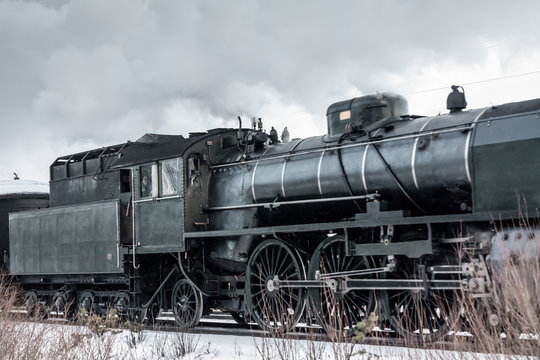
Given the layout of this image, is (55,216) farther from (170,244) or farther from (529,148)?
(529,148)

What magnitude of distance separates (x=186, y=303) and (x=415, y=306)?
15.3 ft

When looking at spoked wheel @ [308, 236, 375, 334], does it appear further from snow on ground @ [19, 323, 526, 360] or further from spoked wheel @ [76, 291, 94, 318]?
spoked wheel @ [76, 291, 94, 318]

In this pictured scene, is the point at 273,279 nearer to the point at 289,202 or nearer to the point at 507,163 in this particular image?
the point at 289,202

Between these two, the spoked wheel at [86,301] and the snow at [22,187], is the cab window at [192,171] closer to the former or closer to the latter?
the spoked wheel at [86,301]

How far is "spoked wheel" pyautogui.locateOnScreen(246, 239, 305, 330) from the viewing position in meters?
10.0

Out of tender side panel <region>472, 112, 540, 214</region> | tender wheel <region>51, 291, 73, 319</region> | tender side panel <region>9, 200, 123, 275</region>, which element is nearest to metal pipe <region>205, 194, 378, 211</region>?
tender side panel <region>472, 112, 540, 214</region>

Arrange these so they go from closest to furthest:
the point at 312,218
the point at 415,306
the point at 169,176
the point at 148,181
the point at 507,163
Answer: the point at 507,163, the point at 415,306, the point at 312,218, the point at 169,176, the point at 148,181

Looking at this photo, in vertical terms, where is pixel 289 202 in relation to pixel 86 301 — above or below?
above

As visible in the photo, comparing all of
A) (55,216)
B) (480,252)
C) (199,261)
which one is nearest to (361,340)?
(480,252)

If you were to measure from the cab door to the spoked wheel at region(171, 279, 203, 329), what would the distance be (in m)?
0.75

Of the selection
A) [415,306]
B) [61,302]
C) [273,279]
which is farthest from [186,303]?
[415,306]

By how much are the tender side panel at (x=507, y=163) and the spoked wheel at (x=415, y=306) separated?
128 cm

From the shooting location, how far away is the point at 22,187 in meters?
20.4

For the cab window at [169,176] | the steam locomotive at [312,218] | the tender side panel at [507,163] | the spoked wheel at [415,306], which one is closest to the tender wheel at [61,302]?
the steam locomotive at [312,218]
